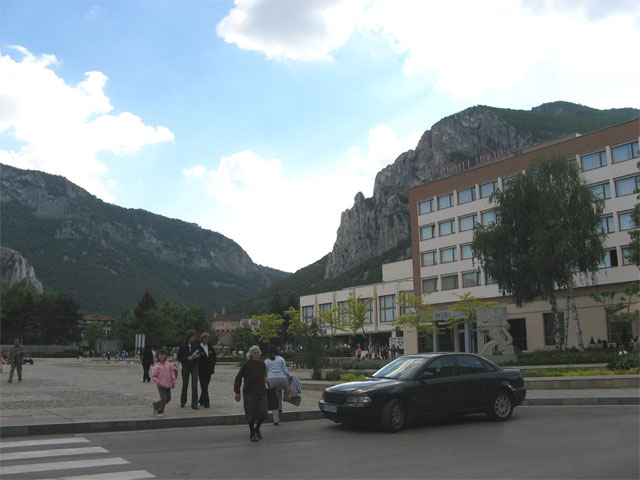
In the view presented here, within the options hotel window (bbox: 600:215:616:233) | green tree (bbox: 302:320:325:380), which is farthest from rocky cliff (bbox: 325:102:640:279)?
green tree (bbox: 302:320:325:380)

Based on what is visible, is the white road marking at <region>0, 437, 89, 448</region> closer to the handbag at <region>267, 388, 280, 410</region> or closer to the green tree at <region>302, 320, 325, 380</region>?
the handbag at <region>267, 388, 280, 410</region>

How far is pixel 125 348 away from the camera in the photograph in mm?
107562

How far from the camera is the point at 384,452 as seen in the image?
8.32 m

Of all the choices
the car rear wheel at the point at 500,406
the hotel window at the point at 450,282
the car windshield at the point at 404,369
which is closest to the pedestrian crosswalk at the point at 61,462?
the car windshield at the point at 404,369

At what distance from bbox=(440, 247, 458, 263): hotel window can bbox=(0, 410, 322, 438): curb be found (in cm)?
4946

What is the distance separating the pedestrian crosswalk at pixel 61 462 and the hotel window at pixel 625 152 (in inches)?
1906

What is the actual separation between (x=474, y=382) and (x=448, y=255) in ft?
167

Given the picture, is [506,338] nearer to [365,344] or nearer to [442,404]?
[442,404]

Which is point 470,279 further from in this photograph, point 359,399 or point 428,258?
point 359,399

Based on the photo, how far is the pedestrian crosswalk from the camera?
677 cm

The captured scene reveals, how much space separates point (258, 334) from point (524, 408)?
179 ft

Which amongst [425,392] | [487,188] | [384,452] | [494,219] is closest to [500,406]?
[425,392]

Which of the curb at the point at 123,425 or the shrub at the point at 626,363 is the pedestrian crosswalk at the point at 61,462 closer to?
the curb at the point at 123,425

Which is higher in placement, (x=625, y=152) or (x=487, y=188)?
(x=625, y=152)
